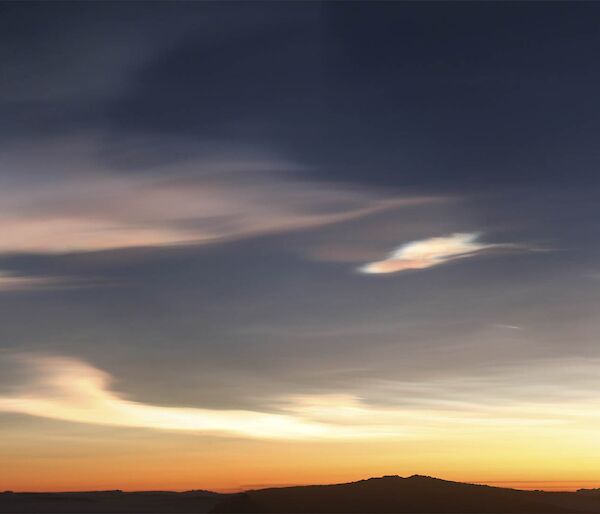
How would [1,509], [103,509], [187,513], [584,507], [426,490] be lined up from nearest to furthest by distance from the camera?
[187,513]
[103,509]
[1,509]
[426,490]
[584,507]

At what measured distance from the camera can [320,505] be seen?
322 feet

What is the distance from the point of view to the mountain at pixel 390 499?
92250mm

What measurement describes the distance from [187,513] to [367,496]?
1124 inches

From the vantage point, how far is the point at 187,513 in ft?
285

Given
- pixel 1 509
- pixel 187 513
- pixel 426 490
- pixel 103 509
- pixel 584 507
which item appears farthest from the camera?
pixel 584 507

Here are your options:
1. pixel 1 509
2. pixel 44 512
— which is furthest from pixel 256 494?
pixel 1 509

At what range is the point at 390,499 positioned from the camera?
106 m

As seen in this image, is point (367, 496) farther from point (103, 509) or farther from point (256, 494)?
point (103, 509)

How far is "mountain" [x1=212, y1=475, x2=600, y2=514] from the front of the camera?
92.2 metres

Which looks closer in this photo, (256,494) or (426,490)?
(256,494)

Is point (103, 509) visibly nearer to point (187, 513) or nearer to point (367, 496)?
point (187, 513)

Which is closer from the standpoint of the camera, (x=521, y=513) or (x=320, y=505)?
(x=320, y=505)

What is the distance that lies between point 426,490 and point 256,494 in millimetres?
27597

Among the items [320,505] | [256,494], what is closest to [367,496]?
[320,505]
